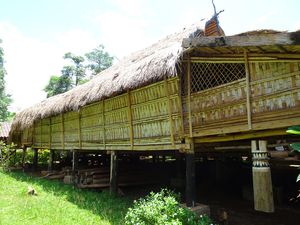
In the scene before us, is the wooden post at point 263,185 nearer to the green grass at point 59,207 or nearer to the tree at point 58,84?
the green grass at point 59,207

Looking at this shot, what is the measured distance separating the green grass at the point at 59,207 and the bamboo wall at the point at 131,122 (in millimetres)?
1582

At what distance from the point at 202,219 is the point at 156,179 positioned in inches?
273

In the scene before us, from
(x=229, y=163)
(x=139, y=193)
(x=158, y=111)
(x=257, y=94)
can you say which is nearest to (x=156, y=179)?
(x=139, y=193)

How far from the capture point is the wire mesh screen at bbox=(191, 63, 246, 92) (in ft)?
22.2

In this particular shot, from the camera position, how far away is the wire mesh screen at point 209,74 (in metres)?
6.77

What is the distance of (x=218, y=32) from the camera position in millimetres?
8984

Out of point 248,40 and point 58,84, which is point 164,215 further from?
point 58,84

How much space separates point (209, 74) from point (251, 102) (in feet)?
5.55

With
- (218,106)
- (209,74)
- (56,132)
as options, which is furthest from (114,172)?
(56,132)

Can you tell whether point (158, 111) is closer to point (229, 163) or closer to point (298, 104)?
point (298, 104)

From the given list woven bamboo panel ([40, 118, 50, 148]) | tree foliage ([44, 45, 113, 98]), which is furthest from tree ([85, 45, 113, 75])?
woven bamboo panel ([40, 118, 50, 148])

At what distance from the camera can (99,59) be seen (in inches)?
1774

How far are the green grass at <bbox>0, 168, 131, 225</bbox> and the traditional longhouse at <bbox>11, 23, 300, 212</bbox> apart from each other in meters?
1.62

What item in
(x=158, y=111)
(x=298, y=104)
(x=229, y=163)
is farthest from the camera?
(x=229, y=163)
